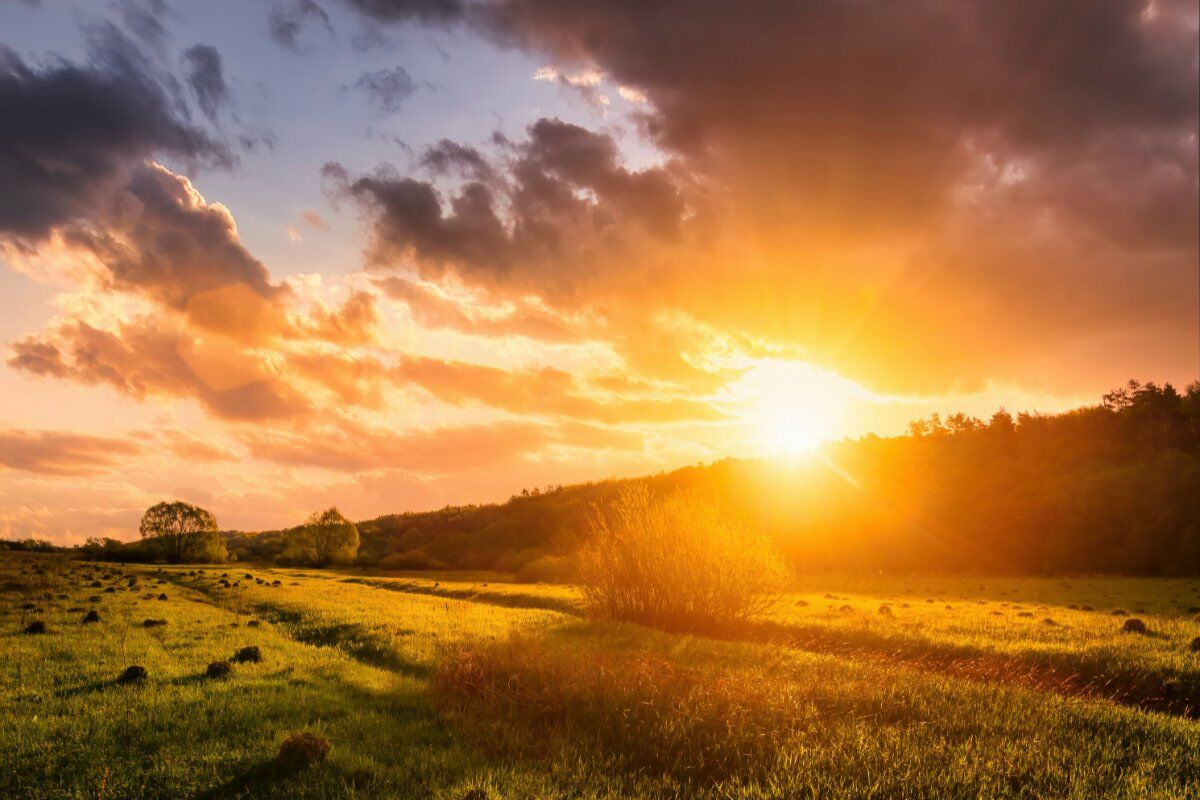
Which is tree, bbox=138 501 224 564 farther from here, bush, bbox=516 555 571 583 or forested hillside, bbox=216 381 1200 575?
bush, bbox=516 555 571 583

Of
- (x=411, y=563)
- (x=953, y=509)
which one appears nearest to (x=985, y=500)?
(x=953, y=509)

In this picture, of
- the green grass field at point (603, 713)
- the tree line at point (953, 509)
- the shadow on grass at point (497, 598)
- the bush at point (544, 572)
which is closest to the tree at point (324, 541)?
the tree line at point (953, 509)

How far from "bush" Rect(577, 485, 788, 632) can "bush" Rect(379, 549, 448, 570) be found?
266ft

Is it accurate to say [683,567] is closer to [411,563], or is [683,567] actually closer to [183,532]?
[411,563]

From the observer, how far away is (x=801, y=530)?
289ft

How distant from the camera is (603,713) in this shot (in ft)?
40.0

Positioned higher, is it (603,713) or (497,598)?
(603,713)

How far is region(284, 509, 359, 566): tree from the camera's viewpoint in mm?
100562

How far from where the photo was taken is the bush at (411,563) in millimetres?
100656

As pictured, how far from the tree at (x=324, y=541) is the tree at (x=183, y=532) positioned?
11384 mm

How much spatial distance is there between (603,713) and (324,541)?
100m

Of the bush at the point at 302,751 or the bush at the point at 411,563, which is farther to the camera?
the bush at the point at 411,563

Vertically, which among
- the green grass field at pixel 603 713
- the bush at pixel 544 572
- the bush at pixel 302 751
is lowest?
the bush at pixel 544 572

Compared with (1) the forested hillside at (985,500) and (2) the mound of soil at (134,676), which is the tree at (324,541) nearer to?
(1) the forested hillside at (985,500)
